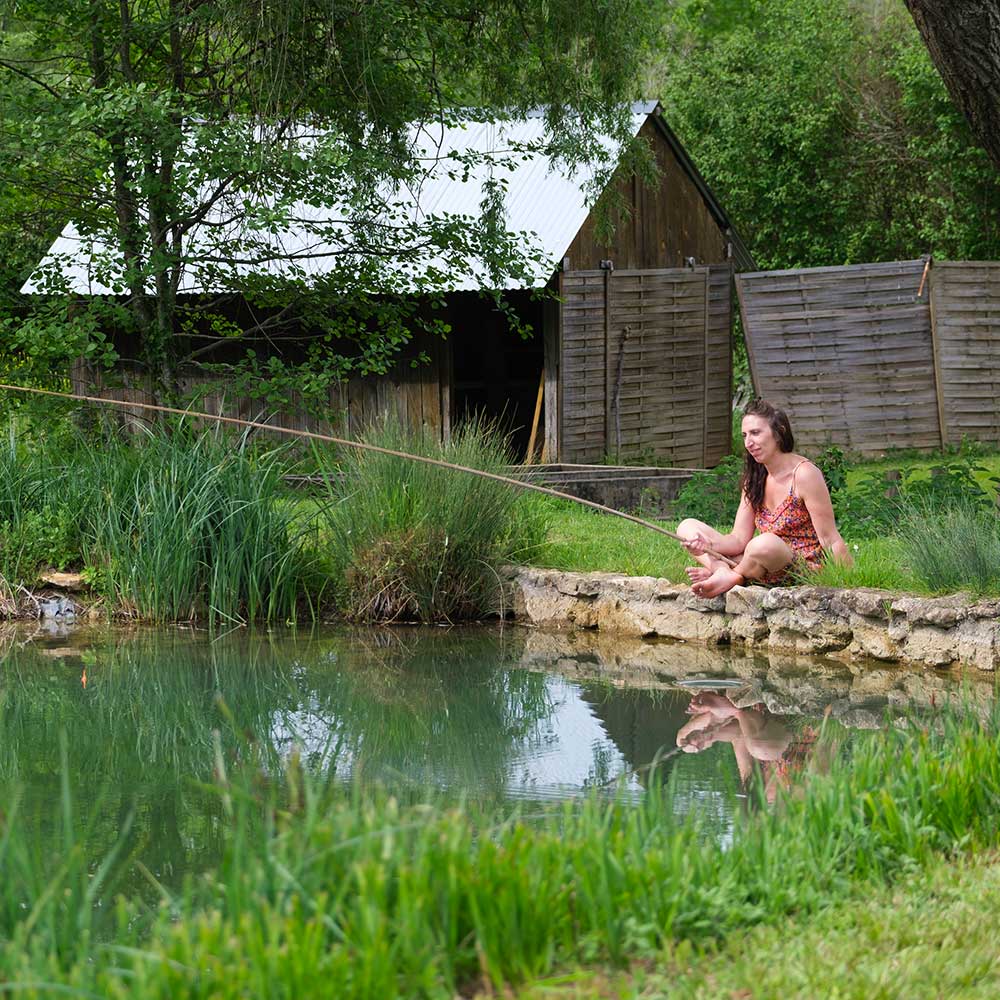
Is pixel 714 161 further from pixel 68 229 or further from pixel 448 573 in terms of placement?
pixel 448 573

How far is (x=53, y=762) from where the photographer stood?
5.52 metres

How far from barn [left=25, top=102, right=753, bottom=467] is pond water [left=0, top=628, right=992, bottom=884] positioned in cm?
679

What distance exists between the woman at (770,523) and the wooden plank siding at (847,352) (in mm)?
8686

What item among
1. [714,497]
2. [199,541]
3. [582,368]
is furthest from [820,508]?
[582,368]

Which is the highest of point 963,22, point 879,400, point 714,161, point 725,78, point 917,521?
point 725,78

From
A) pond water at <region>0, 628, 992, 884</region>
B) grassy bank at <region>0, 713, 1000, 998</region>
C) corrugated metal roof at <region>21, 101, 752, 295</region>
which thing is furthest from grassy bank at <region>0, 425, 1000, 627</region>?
grassy bank at <region>0, 713, 1000, 998</region>

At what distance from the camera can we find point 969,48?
642cm

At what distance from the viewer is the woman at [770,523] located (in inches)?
289

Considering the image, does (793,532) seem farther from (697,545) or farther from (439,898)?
(439,898)

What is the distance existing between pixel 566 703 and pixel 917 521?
2200 mm

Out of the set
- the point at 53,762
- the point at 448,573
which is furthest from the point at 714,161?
the point at 53,762

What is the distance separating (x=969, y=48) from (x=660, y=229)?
10.5 meters

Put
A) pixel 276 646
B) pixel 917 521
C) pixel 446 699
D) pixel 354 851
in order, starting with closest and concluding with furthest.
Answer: pixel 354 851, pixel 446 699, pixel 917 521, pixel 276 646

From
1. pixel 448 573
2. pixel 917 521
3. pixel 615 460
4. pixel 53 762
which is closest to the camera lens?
pixel 53 762
